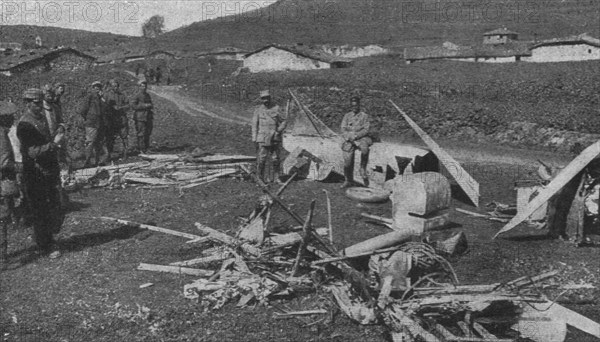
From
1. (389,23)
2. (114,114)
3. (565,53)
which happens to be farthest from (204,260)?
(389,23)

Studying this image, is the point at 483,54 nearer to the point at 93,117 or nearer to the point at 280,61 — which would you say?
the point at 280,61

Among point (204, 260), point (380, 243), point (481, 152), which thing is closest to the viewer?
point (380, 243)

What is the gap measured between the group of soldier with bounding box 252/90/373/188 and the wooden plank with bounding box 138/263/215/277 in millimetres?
5041

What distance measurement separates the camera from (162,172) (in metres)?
13.0

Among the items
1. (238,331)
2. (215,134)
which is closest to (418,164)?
Answer: (238,331)

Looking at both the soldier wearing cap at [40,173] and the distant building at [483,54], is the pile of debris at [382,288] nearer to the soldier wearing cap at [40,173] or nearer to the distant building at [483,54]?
the soldier wearing cap at [40,173]

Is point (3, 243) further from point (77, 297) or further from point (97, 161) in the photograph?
point (97, 161)

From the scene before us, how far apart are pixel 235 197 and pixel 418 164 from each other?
3.72 meters

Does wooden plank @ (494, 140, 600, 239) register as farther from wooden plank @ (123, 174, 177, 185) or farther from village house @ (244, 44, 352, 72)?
village house @ (244, 44, 352, 72)

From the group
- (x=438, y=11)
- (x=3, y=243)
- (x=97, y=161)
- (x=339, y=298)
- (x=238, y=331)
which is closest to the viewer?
(x=238, y=331)

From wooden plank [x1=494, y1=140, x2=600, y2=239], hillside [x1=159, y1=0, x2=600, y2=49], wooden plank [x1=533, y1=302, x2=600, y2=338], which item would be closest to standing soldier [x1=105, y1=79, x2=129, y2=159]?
wooden plank [x1=494, y1=140, x2=600, y2=239]

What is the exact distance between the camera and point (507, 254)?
841cm

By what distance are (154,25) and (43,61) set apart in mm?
80056

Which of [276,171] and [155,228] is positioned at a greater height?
[276,171]
